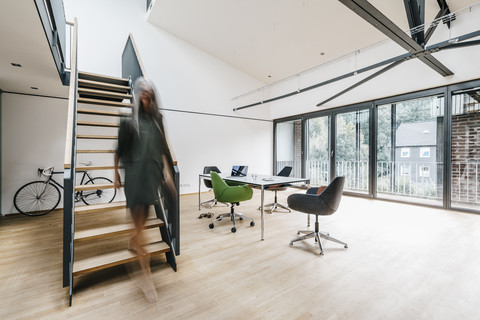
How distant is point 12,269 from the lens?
2307 millimetres

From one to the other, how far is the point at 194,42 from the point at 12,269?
6.46 meters

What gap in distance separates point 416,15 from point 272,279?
418 cm

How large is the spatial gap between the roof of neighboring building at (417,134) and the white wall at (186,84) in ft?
14.4

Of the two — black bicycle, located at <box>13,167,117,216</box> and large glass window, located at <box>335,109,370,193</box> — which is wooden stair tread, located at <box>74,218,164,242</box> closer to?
black bicycle, located at <box>13,167,117,216</box>

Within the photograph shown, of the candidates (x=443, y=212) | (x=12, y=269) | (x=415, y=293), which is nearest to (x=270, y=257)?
(x=415, y=293)

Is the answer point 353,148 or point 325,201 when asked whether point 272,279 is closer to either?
point 325,201

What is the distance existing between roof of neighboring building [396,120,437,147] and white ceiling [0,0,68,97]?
6736 millimetres

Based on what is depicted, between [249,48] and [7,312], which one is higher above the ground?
[249,48]

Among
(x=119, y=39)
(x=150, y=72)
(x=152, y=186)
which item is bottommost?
(x=152, y=186)

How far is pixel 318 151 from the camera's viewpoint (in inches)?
280

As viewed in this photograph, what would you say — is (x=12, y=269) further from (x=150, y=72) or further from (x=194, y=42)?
(x=194, y=42)

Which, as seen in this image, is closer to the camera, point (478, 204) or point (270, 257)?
point (270, 257)

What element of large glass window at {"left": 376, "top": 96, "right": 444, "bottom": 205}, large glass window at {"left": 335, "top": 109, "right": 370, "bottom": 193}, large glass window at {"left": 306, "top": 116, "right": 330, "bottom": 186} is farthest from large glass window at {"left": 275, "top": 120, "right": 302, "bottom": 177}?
large glass window at {"left": 376, "top": 96, "right": 444, "bottom": 205}

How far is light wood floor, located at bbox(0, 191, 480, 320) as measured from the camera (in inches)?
66.1
